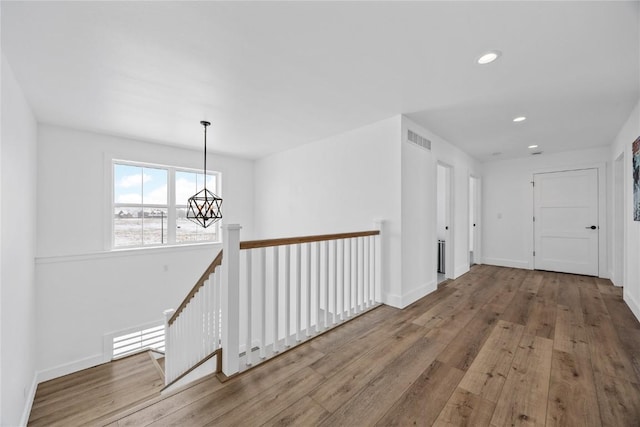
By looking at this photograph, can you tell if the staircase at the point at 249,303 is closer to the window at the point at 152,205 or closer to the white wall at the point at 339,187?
the white wall at the point at 339,187

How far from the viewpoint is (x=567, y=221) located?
4.78 m

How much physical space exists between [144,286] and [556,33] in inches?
221

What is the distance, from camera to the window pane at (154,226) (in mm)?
4336

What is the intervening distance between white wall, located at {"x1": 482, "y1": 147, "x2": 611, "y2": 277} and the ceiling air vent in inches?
119

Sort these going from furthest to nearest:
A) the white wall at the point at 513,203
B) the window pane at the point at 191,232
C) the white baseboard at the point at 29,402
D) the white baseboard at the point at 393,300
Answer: the white wall at the point at 513,203, the window pane at the point at 191,232, the white baseboard at the point at 393,300, the white baseboard at the point at 29,402

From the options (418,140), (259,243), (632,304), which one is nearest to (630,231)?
(632,304)

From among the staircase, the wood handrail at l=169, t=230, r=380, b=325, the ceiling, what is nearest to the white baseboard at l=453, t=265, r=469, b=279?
the staircase

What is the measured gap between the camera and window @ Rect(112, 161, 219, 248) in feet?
13.5

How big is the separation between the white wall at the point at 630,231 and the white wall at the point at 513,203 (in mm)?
1441

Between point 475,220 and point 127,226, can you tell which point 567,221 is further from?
point 127,226

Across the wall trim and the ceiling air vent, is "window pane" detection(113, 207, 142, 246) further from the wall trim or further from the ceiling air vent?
the wall trim

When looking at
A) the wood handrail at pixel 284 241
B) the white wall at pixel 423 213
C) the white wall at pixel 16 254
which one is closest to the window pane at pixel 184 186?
the white wall at pixel 16 254

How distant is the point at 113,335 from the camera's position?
3725 millimetres

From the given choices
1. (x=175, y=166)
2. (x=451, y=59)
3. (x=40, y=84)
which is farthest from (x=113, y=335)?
(x=451, y=59)
